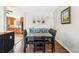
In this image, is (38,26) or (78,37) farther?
(38,26)

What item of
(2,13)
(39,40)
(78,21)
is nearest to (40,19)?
(39,40)

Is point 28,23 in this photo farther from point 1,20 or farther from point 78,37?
point 78,37

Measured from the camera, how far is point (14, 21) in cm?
1505

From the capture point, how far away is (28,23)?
29.5 feet

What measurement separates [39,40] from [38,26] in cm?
412

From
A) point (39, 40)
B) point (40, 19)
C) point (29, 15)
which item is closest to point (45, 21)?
point (40, 19)
